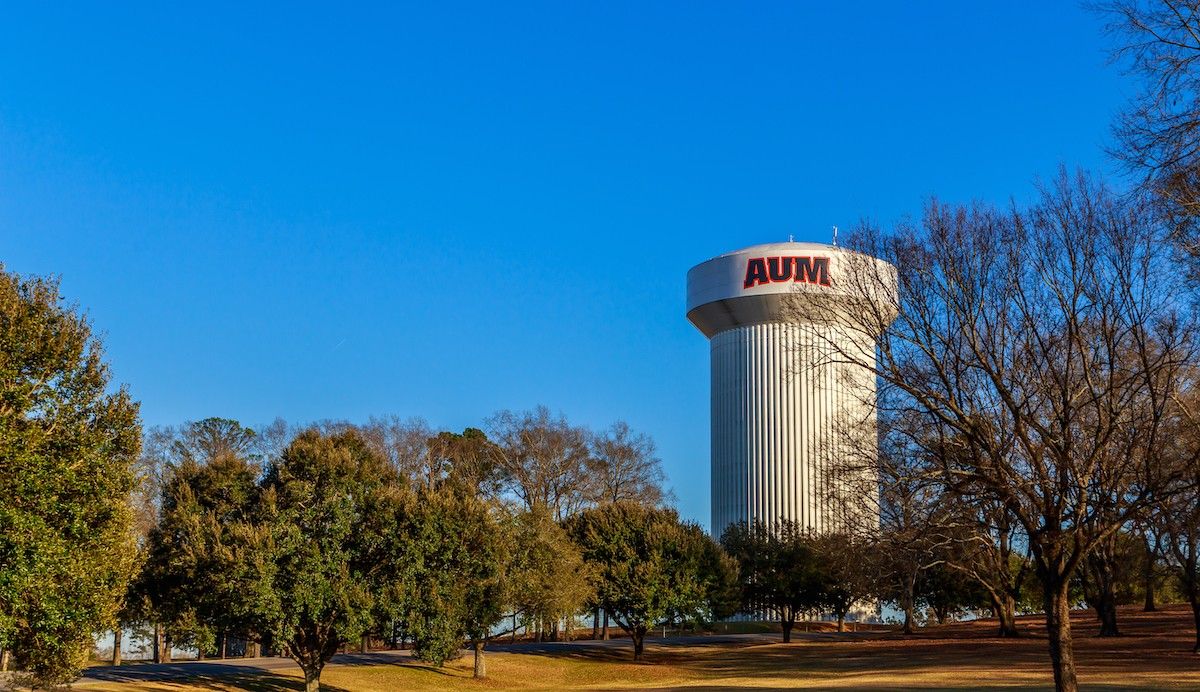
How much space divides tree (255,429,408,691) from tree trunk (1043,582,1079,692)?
21058 millimetres

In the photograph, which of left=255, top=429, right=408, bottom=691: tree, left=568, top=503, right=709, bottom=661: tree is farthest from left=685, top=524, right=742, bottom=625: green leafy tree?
left=255, top=429, right=408, bottom=691: tree

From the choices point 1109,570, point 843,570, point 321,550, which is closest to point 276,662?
point 321,550

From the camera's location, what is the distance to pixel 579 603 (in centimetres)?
4844

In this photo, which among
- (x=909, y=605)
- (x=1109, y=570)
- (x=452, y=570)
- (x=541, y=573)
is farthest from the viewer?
(x=909, y=605)

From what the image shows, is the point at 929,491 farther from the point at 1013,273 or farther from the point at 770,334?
the point at 770,334

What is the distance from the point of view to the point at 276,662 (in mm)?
46875

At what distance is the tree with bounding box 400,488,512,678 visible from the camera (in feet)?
127

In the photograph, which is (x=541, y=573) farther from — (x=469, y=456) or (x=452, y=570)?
(x=469, y=456)

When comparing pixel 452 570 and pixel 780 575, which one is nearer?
pixel 452 570

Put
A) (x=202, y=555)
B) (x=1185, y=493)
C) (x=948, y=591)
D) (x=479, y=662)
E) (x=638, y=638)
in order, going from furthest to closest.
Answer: (x=948, y=591) → (x=638, y=638) → (x=479, y=662) → (x=202, y=555) → (x=1185, y=493)

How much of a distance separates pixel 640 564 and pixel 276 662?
1665 cm

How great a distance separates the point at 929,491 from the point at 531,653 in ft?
97.8

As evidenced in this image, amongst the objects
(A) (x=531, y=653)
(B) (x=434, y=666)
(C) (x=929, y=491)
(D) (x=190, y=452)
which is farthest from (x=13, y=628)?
(D) (x=190, y=452)

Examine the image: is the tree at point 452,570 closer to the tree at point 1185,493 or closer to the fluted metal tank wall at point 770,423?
the tree at point 1185,493
